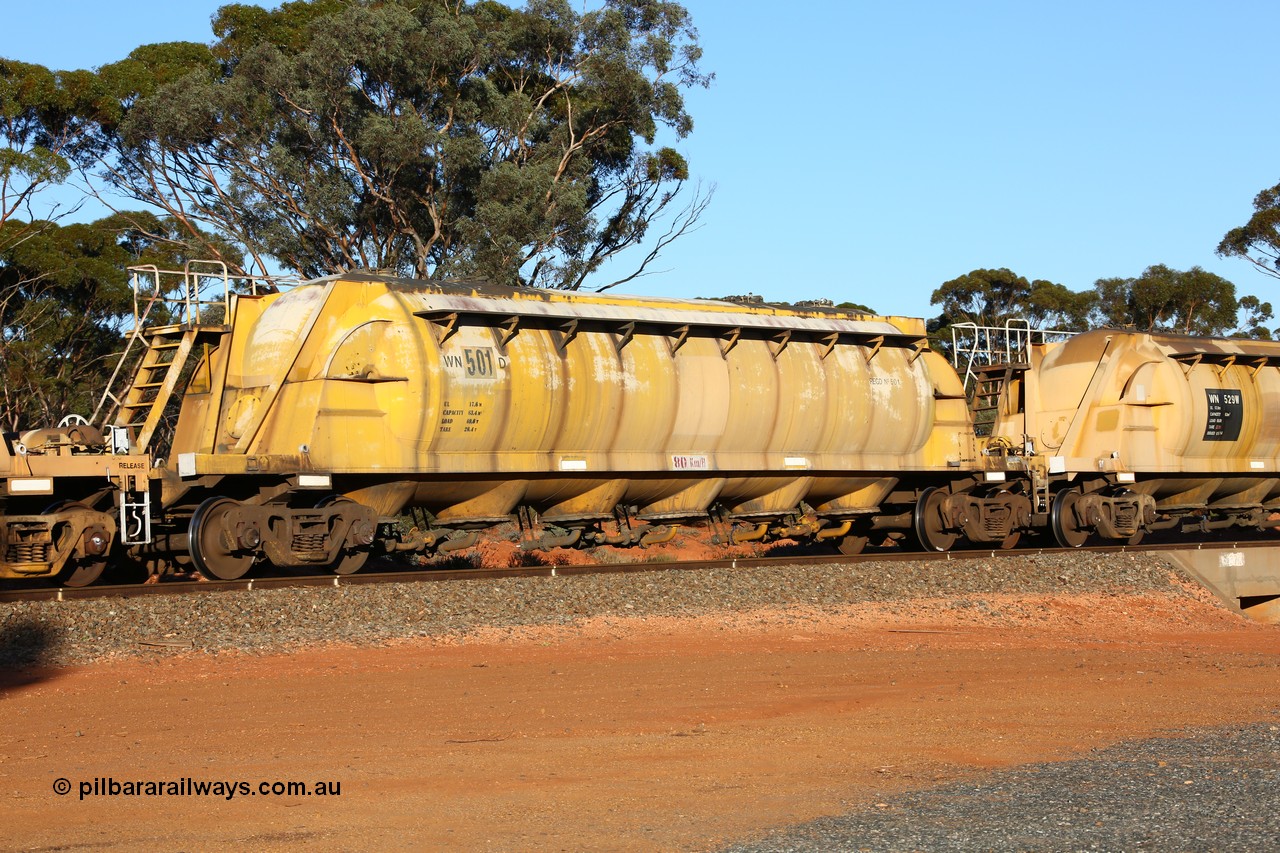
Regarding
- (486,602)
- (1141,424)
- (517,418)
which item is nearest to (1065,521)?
(1141,424)

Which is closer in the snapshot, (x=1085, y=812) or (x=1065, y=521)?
(x=1085, y=812)

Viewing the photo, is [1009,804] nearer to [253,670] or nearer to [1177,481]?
[253,670]

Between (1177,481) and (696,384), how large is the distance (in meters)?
10.7

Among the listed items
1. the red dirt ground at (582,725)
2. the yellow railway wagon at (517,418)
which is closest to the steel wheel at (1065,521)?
the yellow railway wagon at (517,418)

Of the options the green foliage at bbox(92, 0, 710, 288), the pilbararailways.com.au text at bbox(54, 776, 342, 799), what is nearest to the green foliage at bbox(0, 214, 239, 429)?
the green foliage at bbox(92, 0, 710, 288)

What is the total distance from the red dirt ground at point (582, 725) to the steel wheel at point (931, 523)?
563 centimetres

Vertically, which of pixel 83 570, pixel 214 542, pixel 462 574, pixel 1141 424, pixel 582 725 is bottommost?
pixel 582 725

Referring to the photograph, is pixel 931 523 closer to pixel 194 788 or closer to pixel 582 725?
pixel 582 725

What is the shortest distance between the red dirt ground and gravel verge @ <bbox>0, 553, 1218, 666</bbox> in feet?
1.54

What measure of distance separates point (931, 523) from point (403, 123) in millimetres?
18381

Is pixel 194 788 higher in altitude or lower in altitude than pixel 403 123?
lower

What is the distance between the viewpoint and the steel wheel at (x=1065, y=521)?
70.4 ft

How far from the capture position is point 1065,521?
2148 cm

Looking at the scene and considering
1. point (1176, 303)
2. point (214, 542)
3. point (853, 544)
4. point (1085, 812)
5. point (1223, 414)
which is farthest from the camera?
point (1176, 303)
